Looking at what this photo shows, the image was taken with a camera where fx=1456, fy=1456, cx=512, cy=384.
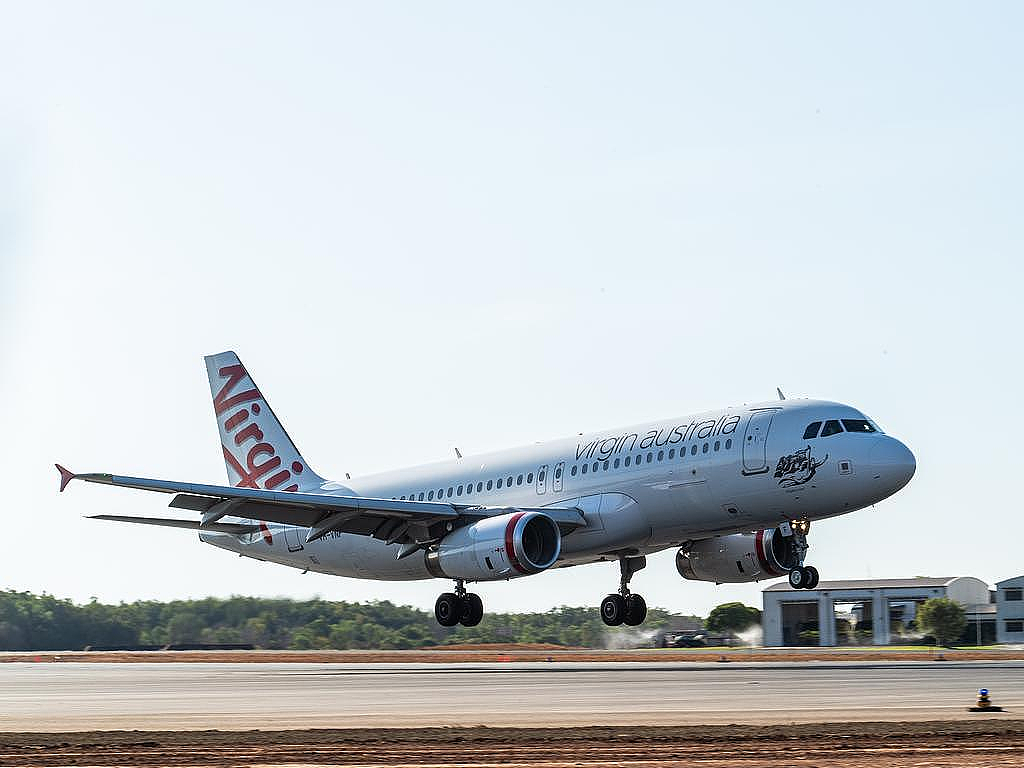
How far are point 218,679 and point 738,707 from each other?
50.5 ft

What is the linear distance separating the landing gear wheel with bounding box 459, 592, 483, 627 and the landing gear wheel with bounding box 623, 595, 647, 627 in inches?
194

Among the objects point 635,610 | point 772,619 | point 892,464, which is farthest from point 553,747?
point 772,619

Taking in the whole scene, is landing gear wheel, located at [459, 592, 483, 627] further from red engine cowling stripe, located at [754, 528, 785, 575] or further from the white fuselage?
red engine cowling stripe, located at [754, 528, 785, 575]

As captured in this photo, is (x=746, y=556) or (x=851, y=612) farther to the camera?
(x=851, y=612)

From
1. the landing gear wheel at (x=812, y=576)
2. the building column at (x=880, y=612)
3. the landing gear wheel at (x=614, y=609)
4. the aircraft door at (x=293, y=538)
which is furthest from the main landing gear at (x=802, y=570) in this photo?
the building column at (x=880, y=612)

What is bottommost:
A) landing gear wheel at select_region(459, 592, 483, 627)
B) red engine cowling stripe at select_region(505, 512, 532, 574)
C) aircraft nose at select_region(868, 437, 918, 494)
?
landing gear wheel at select_region(459, 592, 483, 627)

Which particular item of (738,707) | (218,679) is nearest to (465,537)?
(218,679)

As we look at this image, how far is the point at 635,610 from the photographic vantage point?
4531 centimetres

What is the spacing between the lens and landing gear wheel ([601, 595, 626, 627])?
4535 cm

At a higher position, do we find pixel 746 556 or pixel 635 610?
pixel 746 556

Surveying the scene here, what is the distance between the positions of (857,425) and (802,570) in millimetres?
4224

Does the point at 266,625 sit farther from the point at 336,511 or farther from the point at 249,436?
the point at 336,511

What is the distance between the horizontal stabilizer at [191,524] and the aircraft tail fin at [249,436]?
1.84 metres

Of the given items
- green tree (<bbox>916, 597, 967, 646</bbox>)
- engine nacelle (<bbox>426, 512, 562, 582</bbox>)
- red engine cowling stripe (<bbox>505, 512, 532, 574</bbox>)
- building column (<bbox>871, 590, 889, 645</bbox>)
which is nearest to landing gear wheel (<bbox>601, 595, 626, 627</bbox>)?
engine nacelle (<bbox>426, 512, 562, 582</bbox>)
